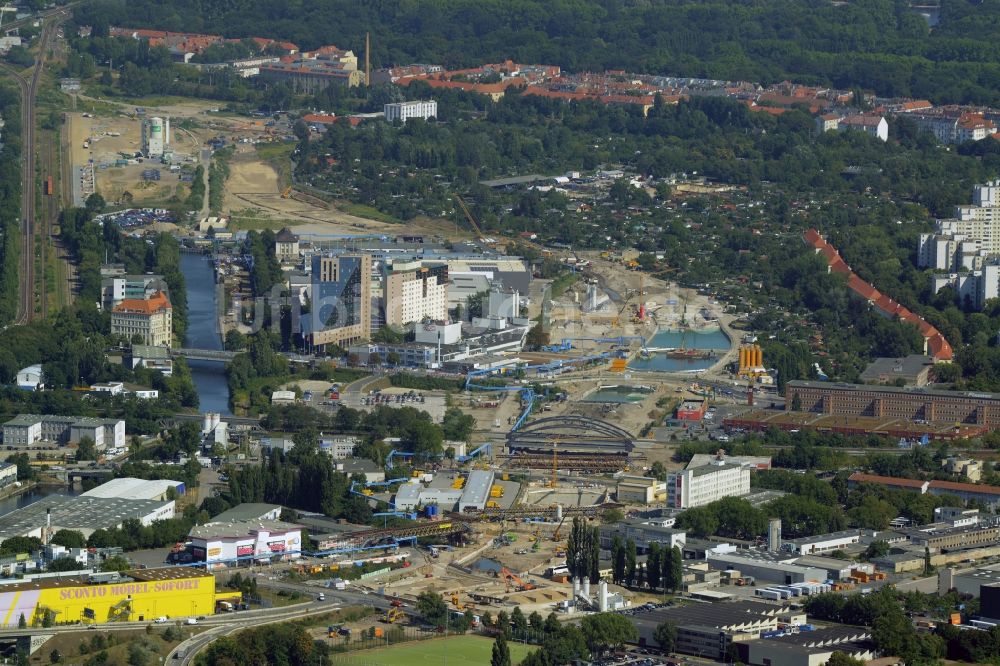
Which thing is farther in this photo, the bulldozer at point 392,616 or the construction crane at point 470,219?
the construction crane at point 470,219

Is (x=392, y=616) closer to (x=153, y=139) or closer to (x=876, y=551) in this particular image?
(x=876, y=551)

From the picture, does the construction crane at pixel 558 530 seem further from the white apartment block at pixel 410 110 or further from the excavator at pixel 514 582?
the white apartment block at pixel 410 110

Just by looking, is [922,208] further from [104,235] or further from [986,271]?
[104,235]

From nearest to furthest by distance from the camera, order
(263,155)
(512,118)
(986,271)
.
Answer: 1. (986,271)
2. (263,155)
3. (512,118)

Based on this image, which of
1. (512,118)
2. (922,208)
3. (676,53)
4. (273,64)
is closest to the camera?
(922,208)

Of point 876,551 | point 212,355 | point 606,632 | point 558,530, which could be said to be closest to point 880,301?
point 212,355

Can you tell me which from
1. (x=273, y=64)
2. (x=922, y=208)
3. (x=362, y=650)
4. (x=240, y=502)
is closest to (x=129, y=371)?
(x=240, y=502)

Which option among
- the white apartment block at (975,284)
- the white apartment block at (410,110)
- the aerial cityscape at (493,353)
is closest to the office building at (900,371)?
the aerial cityscape at (493,353)
